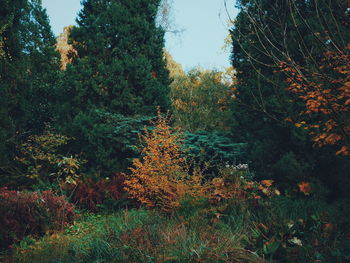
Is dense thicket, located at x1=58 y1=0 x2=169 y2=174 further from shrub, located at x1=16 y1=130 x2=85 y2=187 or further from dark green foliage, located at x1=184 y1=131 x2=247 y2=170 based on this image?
dark green foliage, located at x1=184 y1=131 x2=247 y2=170

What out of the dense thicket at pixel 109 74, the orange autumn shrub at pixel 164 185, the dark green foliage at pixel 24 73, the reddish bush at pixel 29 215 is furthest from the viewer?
the dense thicket at pixel 109 74

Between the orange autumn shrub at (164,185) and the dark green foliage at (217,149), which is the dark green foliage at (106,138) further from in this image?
the orange autumn shrub at (164,185)

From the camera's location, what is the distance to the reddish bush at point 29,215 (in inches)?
213

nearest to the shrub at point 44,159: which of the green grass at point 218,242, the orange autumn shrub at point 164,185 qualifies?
the orange autumn shrub at point 164,185

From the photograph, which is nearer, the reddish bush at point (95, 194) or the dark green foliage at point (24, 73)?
the reddish bush at point (95, 194)

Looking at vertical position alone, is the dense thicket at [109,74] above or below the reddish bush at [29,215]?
above

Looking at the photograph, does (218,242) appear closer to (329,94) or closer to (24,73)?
(329,94)

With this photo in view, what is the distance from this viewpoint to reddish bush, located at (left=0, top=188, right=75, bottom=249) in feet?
17.7

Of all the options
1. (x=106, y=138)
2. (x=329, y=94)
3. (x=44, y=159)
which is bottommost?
(x=44, y=159)

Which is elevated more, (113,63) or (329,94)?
(113,63)

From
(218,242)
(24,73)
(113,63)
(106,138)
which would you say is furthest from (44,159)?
(218,242)

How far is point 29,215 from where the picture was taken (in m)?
5.78

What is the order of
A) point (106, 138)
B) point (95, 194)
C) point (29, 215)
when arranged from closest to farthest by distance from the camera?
1. point (29, 215)
2. point (95, 194)
3. point (106, 138)

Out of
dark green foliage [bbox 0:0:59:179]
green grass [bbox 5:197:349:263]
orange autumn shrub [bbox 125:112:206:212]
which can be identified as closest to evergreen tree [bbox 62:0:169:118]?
dark green foliage [bbox 0:0:59:179]
